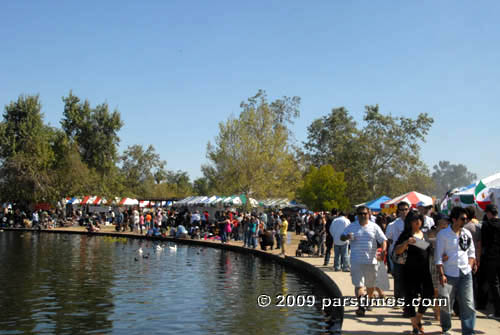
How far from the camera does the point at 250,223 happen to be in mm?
27234

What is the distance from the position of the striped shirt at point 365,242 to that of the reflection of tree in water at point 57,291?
4.61m

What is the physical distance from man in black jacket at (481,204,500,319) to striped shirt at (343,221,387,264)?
1.60 m

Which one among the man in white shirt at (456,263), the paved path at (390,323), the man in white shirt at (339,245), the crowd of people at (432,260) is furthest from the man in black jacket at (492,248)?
the man in white shirt at (339,245)

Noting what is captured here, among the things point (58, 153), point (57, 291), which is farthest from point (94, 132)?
point (57, 291)

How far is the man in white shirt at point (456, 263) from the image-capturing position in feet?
25.1

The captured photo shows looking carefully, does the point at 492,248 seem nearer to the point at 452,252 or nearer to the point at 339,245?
the point at 452,252

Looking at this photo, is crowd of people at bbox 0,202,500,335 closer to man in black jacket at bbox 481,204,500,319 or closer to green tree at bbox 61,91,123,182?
man in black jacket at bbox 481,204,500,319

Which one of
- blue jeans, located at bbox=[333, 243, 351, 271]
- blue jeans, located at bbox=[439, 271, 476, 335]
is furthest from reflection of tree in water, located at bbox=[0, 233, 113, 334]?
blue jeans, located at bbox=[333, 243, 351, 271]

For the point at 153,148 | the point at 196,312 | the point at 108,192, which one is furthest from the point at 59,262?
the point at 153,148

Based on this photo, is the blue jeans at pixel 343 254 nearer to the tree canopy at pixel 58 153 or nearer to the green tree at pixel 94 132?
the tree canopy at pixel 58 153

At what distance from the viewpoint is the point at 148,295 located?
13.8 meters

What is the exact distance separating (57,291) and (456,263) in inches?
407

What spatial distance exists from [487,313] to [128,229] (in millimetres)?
38119

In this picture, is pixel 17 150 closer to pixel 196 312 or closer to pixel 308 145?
pixel 308 145
